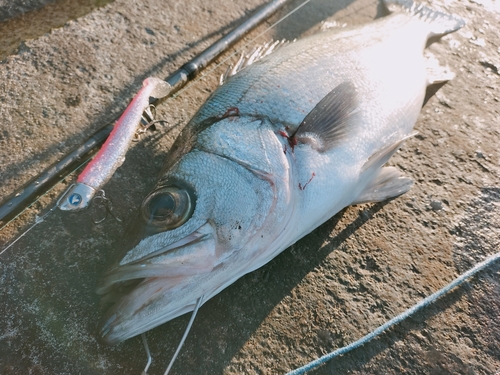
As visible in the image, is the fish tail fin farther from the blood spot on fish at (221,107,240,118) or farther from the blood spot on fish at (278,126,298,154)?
the blood spot on fish at (221,107,240,118)

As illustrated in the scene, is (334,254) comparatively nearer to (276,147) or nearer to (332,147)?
(332,147)

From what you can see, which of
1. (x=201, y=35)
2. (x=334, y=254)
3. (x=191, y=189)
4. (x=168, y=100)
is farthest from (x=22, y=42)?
(x=334, y=254)

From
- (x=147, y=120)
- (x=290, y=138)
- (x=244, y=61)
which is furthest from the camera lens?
(x=244, y=61)

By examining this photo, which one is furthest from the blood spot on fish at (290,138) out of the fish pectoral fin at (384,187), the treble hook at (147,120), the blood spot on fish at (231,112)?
the treble hook at (147,120)

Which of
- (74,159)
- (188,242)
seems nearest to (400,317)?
(188,242)

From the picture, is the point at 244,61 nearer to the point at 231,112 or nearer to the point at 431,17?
the point at 231,112

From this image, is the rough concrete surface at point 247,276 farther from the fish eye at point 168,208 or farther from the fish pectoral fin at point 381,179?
the fish eye at point 168,208

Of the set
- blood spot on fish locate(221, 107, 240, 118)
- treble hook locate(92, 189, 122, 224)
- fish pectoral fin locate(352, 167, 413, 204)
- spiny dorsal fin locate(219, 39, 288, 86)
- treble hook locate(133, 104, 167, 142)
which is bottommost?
fish pectoral fin locate(352, 167, 413, 204)

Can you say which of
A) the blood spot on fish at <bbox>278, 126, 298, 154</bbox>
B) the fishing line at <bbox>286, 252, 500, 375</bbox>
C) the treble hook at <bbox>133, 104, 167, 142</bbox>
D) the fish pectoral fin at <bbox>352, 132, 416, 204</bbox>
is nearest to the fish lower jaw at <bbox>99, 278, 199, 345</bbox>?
the fishing line at <bbox>286, 252, 500, 375</bbox>
